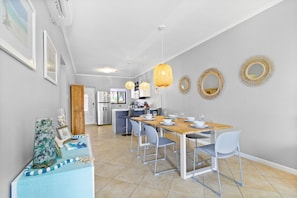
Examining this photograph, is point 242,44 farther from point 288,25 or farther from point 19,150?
point 19,150

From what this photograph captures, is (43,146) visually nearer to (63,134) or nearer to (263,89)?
(63,134)

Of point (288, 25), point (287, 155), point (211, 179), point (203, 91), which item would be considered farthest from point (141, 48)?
point (287, 155)

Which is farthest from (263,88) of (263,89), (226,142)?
(226,142)

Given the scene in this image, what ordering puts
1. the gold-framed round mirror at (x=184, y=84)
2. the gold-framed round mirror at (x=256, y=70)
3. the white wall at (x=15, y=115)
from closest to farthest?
the white wall at (x=15, y=115)
the gold-framed round mirror at (x=256, y=70)
the gold-framed round mirror at (x=184, y=84)

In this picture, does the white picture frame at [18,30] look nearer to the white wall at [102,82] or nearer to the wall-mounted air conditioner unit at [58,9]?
the wall-mounted air conditioner unit at [58,9]

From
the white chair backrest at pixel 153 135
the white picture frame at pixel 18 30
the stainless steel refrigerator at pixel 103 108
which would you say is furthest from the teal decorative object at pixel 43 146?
the stainless steel refrigerator at pixel 103 108

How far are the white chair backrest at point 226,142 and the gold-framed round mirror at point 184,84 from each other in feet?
8.31

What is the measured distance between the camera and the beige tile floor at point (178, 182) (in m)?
1.77

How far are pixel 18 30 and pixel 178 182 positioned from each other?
2.32m

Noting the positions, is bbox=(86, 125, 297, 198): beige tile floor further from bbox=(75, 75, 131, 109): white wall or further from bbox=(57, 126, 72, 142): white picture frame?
bbox=(75, 75, 131, 109): white wall

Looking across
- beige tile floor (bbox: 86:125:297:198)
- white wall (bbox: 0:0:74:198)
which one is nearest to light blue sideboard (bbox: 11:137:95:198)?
white wall (bbox: 0:0:74:198)

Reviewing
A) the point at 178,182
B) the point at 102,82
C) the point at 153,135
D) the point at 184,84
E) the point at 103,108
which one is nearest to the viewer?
the point at 178,182

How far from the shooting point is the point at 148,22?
2.84 metres

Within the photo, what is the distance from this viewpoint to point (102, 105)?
7629 millimetres
